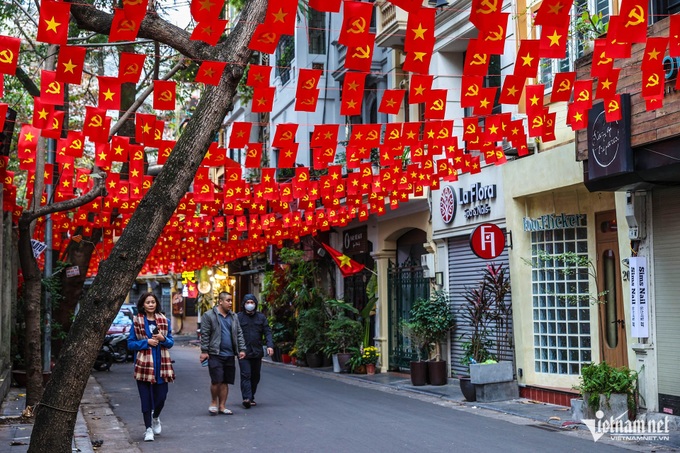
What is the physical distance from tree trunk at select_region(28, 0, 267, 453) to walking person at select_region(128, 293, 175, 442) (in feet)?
14.1

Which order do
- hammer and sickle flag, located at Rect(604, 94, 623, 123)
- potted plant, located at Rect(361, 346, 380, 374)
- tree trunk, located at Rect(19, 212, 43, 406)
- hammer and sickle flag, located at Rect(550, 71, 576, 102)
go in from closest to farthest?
hammer and sickle flag, located at Rect(550, 71, 576, 102), hammer and sickle flag, located at Rect(604, 94, 623, 123), tree trunk, located at Rect(19, 212, 43, 406), potted plant, located at Rect(361, 346, 380, 374)

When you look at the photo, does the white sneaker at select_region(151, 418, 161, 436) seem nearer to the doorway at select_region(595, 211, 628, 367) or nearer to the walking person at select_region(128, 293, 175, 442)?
the walking person at select_region(128, 293, 175, 442)

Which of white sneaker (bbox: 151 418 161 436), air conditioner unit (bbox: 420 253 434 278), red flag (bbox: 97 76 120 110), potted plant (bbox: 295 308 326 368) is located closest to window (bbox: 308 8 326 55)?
potted plant (bbox: 295 308 326 368)

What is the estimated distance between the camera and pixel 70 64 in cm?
966

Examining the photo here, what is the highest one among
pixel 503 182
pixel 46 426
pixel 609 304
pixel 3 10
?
pixel 3 10

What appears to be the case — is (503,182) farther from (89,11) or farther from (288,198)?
(89,11)

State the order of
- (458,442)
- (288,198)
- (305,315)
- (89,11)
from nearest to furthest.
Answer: (89,11), (458,442), (288,198), (305,315)

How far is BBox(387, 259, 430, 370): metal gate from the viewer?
22578 millimetres

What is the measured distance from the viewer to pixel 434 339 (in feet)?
64.5

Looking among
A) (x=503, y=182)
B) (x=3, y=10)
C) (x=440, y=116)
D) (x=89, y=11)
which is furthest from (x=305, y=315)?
(x=89, y=11)

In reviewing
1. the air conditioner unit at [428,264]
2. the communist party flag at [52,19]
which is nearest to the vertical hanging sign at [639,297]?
the air conditioner unit at [428,264]

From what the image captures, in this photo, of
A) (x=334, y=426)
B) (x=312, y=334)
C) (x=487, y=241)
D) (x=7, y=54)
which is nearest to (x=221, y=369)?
(x=334, y=426)

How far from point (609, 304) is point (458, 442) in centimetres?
508

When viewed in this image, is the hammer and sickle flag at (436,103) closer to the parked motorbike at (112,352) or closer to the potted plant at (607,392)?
the potted plant at (607,392)
